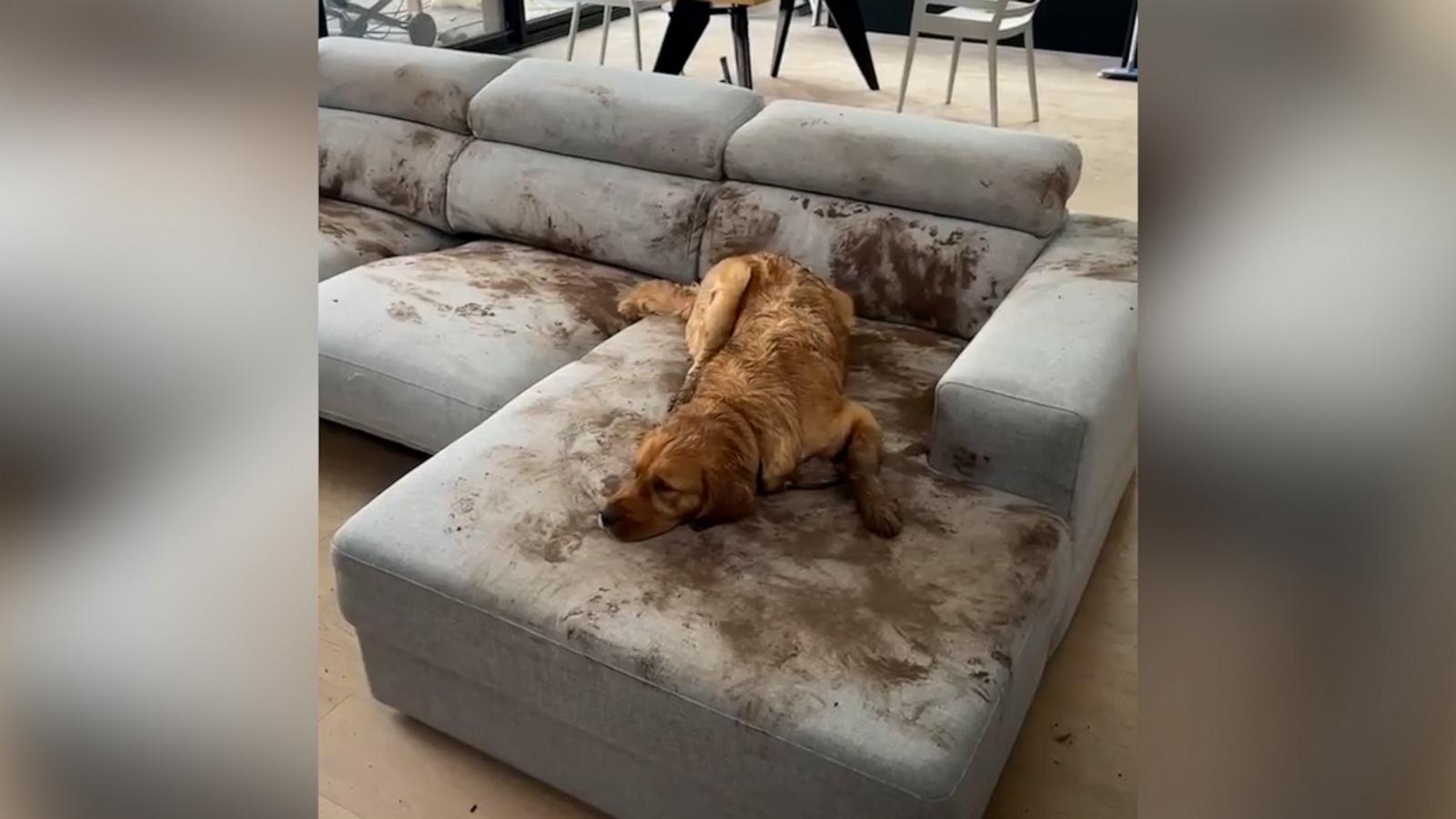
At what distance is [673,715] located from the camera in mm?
1408

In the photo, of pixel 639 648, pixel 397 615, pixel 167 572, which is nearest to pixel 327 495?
pixel 397 615

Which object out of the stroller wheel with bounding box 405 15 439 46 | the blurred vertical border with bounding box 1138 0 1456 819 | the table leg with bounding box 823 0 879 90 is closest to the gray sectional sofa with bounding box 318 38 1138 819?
the blurred vertical border with bounding box 1138 0 1456 819

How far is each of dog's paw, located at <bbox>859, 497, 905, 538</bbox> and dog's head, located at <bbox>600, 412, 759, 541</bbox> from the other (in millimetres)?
177

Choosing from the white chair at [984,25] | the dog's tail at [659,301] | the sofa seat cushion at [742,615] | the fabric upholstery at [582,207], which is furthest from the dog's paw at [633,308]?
the white chair at [984,25]

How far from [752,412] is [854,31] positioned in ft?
13.8

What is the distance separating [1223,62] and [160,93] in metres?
0.22

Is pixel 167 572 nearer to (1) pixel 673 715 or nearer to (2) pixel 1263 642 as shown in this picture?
(2) pixel 1263 642

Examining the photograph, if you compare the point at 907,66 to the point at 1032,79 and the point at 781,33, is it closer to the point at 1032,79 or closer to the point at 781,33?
the point at 1032,79

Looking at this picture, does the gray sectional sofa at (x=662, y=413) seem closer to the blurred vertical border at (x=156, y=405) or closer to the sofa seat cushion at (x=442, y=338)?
the sofa seat cushion at (x=442, y=338)

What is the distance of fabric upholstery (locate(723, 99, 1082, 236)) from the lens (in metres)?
2.18

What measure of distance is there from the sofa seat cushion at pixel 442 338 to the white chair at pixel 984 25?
299 centimetres

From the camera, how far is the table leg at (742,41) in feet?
16.8

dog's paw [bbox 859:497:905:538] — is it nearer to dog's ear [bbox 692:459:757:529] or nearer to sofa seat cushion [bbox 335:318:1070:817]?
sofa seat cushion [bbox 335:318:1070:817]

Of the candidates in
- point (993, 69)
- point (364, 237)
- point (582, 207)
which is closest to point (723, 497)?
point (582, 207)
